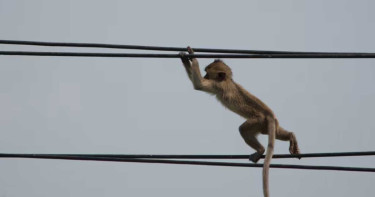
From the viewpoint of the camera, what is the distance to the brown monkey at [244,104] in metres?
11.6

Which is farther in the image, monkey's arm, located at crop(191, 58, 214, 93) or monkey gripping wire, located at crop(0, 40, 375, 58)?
monkey's arm, located at crop(191, 58, 214, 93)

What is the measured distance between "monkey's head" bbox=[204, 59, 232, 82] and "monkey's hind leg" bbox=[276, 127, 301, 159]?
66.7 inches

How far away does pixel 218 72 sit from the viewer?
1282 centimetres

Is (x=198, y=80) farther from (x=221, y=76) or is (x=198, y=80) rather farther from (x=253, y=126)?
(x=253, y=126)

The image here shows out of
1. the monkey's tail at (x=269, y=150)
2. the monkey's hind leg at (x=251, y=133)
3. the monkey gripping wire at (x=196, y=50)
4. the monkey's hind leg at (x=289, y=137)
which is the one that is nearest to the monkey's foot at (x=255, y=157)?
the monkey's hind leg at (x=251, y=133)

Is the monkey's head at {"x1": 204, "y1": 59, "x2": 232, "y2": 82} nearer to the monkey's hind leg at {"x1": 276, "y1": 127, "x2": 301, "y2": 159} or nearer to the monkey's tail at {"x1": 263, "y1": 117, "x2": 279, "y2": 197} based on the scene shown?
the monkey's tail at {"x1": 263, "y1": 117, "x2": 279, "y2": 197}

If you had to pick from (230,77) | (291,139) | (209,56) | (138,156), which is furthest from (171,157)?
(230,77)

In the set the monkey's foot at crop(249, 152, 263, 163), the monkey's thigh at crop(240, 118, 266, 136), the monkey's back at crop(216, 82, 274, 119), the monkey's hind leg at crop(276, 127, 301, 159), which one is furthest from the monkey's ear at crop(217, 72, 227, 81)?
the monkey's foot at crop(249, 152, 263, 163)

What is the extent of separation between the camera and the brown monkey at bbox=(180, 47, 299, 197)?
11.6 m

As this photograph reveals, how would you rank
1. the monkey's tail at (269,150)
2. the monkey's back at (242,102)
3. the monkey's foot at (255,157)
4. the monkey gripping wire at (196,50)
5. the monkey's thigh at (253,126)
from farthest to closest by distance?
the monkey's back at (242,102) < the monkey's thigh at (253,126) < the monkey's foot at (255,157) < the monkey's tail at (269,150) < the monkey gripping wire at (196,50)

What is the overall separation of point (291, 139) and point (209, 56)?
3.23 meters

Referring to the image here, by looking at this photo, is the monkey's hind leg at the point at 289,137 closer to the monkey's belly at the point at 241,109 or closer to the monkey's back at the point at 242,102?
the monkey's back at the point at 242,102

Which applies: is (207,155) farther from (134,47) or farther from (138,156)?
(134,47)

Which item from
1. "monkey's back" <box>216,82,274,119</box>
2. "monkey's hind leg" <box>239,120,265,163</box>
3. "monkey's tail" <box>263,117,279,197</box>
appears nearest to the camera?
"monkey's tail" <box>263,117,279,197</box>
